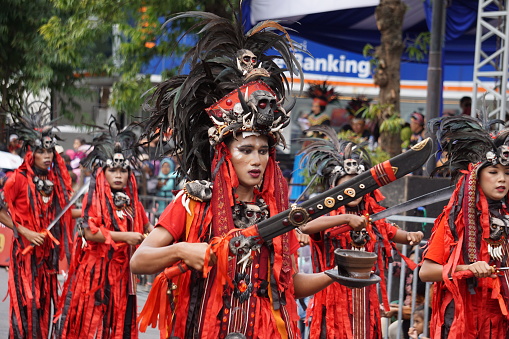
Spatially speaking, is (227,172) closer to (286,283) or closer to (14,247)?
(286,283)

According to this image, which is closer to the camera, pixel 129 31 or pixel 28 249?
pixel 28 249

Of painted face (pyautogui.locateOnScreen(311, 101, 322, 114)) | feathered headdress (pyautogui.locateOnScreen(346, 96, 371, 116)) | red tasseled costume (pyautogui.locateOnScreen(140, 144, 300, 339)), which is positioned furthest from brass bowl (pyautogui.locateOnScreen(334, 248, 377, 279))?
painted face (pyautogui.locateOnScreen(311, 101, 322, 114))

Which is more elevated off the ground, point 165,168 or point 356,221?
point 165,168

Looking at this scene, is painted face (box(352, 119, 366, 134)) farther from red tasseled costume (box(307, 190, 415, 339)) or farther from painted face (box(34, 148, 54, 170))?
painted face (box(34, 148, 54, 170))

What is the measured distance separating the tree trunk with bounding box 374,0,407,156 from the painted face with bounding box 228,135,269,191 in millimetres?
6709

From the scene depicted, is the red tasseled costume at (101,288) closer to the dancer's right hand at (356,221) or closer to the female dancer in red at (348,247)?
the female dancer in red at (348,247)

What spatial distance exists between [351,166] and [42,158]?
3224mm

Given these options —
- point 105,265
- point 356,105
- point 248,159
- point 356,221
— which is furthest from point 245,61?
point 356,105

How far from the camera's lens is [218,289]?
13.1 ft

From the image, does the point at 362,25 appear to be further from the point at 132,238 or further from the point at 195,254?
the point at 195,254

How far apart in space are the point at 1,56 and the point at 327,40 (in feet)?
21.0

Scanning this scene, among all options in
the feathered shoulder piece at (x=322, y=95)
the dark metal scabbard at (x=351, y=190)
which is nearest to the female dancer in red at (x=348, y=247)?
the dark metal scabbard at (x=351, y=190)

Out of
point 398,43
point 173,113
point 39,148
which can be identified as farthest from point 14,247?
point 398,43

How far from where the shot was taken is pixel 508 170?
5.58m
